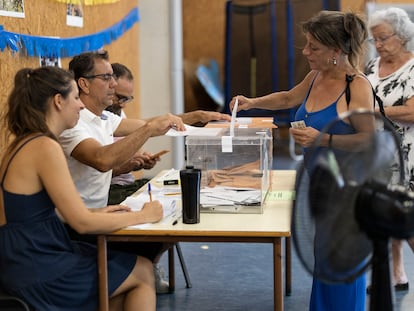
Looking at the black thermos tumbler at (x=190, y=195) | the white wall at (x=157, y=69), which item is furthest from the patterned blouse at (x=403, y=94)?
the white wall at (x=157, y=69)

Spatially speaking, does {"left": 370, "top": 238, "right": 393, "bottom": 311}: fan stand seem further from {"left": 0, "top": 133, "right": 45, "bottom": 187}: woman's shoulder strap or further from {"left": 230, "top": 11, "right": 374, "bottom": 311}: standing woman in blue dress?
{"left": 0, "top": 133, "right": 45, "bottom": 187}: woman's shoulder strap

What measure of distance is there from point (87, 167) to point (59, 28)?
149 cm

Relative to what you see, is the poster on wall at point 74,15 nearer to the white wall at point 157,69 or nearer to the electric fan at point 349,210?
the white wall at point 157,69

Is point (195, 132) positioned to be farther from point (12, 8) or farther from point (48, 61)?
point (48, 61)

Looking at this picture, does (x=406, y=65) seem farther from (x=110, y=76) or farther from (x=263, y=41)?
(x=263, y=41)

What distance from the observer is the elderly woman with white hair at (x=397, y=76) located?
3.66 m

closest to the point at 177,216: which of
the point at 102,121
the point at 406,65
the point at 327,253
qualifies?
the point at 102,121

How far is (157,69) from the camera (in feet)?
21.8

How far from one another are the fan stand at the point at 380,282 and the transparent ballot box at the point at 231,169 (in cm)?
109

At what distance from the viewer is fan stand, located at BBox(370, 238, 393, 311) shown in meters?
1.72

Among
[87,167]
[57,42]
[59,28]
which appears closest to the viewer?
[87,167]

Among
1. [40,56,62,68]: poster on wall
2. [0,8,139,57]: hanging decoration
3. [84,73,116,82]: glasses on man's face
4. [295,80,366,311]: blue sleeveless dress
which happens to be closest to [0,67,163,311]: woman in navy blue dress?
[84,73,116,82]: glasses on man's face

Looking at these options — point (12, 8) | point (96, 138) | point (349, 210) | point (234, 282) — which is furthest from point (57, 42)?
point (349, 210)

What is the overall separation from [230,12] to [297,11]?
30.0 inches
